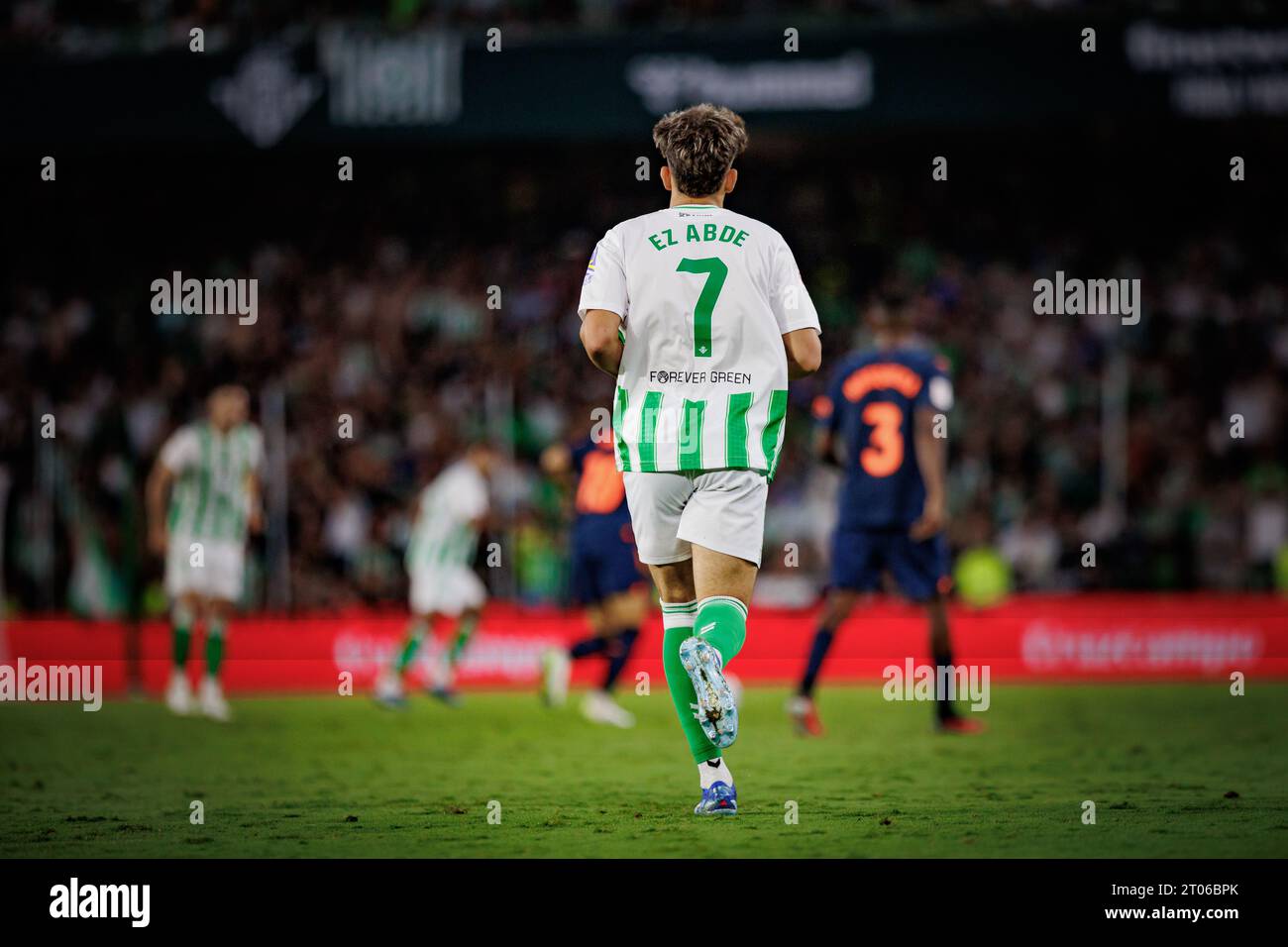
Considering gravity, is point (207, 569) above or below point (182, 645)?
Result: above

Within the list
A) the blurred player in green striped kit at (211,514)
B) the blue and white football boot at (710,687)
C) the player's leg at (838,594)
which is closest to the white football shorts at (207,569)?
the blurred player in green striped kit at (211,514)

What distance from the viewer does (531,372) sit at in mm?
18312

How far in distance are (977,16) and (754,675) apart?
268 inches

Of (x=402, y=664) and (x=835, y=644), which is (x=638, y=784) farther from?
(x=835, y=644)

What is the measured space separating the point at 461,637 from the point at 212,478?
2280mm

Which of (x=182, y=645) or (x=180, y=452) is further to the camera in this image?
(x=182, y=645)

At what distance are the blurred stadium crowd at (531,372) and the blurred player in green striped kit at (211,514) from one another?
214cm

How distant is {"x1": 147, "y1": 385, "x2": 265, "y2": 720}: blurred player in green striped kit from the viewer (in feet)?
39.9

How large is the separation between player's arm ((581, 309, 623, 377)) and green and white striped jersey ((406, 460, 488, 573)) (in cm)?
717

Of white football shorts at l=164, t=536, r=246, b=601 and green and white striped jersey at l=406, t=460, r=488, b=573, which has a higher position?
green and white striped jersey at l=406, t=460, r=488, b=573

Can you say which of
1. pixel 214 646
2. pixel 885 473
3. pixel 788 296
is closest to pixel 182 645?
pixel 214 646

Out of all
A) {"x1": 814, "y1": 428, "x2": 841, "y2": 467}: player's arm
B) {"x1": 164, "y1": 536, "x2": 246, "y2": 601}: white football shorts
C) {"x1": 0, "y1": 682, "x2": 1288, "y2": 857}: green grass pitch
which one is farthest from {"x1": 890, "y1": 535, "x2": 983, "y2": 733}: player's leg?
{"x1": 164, "y1": 536, "x2": 246, "y2": 601}: white football shorts

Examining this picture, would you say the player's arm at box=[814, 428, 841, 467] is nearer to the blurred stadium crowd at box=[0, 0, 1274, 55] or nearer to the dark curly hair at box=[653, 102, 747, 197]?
the dark curly hair at box=[653, 102, 747, 197]

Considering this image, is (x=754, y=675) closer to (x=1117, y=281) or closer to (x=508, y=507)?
(x=508, y=507)
